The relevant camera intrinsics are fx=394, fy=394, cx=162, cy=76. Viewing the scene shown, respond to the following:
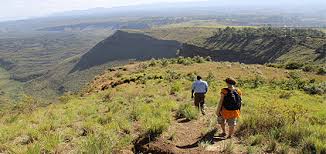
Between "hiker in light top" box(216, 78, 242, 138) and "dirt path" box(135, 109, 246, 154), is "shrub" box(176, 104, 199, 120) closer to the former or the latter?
"dirt path" box(135, 109, 246, 154)

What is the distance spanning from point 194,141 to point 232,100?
1404mm

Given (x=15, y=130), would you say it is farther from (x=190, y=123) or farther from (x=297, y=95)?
(x=297, y=95)

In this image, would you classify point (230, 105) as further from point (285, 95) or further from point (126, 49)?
point (126, 49)

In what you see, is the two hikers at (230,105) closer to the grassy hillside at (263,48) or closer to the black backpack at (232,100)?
the black backpack at (232,100)

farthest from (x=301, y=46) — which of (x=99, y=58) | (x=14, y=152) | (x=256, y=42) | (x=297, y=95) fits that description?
(x=99, y=58)

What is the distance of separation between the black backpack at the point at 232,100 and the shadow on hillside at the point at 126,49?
127m

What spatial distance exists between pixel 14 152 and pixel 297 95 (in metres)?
16.8

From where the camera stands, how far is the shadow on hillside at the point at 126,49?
14450cm

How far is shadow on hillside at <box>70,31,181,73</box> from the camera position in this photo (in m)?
144

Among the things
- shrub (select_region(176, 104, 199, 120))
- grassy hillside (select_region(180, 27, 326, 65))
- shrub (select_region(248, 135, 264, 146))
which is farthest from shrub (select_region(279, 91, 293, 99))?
grassy hillside (select_region(180, 27, 326, 65))

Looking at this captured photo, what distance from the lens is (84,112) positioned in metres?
14.7

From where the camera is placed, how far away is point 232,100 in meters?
9.91

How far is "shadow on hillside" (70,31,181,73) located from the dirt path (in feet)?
414

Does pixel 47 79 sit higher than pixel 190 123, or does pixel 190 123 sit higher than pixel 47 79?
pixel 190 123
